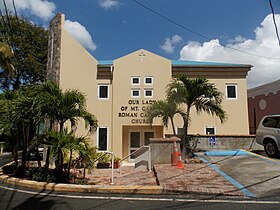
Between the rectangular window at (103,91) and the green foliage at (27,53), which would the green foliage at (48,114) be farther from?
the green foliage at (27,53)

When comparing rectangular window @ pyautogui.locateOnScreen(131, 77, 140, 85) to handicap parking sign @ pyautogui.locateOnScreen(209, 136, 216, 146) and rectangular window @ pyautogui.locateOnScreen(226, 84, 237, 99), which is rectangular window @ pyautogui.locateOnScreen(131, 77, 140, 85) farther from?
rectangular window @ pyautogui.locateOnScreen(226, 84, 237, 99)

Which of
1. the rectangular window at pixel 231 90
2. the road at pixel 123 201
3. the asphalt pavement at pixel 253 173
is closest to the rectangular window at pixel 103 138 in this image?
the asphalt pavement at pixel 253 173

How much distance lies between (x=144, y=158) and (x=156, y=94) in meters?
5.67

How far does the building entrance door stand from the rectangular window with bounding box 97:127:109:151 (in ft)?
5.50

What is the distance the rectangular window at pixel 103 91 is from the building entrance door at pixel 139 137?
2.91m

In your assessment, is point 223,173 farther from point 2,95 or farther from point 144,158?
point 2,95

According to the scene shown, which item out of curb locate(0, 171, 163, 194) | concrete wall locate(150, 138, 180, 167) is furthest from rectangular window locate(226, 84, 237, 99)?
curb locate(0, 171, 163, 194)

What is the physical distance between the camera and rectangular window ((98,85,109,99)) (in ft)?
50.4

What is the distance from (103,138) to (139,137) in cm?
242

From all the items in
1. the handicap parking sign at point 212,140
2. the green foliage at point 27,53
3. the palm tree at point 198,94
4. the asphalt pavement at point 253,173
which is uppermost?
the green foliage at point 27,53

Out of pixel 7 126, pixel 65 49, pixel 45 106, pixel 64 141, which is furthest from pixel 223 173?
pixel 65 49

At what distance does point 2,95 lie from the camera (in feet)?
27.8

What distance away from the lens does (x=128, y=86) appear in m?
15.2

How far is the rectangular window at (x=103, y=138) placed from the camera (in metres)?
14.9
